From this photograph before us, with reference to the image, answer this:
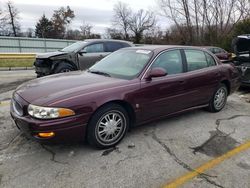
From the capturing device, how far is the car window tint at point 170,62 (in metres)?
4.36

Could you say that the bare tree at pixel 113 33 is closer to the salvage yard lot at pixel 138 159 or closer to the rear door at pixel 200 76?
the rear door at pixel 200 76

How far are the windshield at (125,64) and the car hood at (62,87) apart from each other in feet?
0.80

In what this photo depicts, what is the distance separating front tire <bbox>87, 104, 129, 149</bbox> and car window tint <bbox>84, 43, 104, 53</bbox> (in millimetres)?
5868

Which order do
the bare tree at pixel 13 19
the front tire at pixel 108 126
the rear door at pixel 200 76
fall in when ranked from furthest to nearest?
1. the bare tree at pixel 13 19
2. the rear door at pixel 200 76
3. the front tire at pixel 108 126

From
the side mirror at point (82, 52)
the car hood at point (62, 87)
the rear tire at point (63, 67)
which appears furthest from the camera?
the side mirror at point (82, 52)

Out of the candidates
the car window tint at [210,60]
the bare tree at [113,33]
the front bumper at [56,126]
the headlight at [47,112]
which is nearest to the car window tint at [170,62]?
the car window tint at [210,60]

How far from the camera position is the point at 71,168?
3197mm

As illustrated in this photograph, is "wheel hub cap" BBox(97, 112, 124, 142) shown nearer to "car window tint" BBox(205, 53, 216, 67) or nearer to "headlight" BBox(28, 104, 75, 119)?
"headlight" BBox(28, 104, 75, 119)

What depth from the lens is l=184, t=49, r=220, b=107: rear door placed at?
4.79 meters

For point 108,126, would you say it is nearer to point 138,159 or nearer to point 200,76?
point 138,159

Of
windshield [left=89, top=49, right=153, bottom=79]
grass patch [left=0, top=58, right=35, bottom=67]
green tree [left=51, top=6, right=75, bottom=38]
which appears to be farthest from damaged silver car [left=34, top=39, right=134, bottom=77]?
green tree [left=51, top=6, right=75, bottom=38]

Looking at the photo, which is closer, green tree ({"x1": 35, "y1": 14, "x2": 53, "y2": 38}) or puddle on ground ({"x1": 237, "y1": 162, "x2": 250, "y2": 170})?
puddle on ground ({"x1": 237, "y1": 162, "x2": 250, "y2": 170})

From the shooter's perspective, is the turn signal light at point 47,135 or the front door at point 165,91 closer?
the turn signal light at point 47,135

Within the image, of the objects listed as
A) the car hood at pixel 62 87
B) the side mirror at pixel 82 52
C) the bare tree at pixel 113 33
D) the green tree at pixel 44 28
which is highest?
the green tree at pixel 44 28
